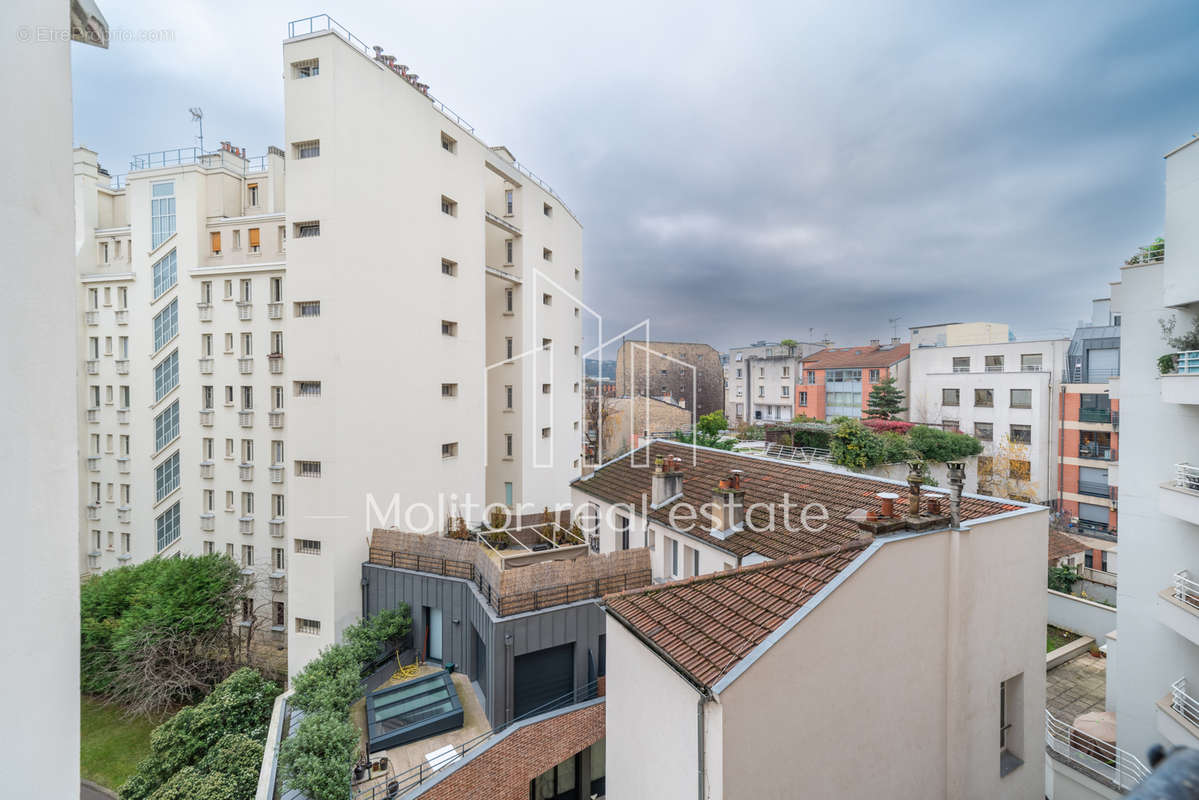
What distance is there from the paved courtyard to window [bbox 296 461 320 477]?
22991mm

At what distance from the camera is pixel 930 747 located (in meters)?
6.88

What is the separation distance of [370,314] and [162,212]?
63.7 ft

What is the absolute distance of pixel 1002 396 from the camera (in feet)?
105

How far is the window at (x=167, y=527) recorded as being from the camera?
87.4ft

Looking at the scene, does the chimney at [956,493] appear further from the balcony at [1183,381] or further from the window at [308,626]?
the window at [308,626]

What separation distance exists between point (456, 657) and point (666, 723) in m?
9.99

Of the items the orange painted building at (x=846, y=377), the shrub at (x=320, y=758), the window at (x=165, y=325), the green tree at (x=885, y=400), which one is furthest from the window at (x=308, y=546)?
the orange painted building at (x=846, y=377)

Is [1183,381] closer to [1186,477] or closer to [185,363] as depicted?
[1186,477]

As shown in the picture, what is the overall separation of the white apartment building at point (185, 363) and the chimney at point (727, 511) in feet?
73.1

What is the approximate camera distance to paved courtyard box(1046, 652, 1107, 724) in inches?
550

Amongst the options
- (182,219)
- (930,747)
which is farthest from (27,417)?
(182,219)

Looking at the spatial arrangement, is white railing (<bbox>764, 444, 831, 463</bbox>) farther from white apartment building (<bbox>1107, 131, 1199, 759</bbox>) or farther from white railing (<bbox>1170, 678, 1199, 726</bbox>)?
white railing (<bbox>1170, 678, 1199, 726</bbox>)

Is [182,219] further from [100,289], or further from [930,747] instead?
[930,747]

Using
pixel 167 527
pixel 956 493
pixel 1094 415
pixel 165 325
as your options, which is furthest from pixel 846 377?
pixel 167 527
